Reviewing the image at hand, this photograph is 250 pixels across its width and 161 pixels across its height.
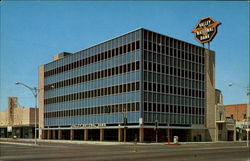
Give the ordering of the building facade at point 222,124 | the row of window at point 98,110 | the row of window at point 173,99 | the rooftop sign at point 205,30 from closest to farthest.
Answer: the row of window at point 98,110 → the row of window at point 173,99 → the rooftop sign at point 205,30 → the building facade at point 222,124

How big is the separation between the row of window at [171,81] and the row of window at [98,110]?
6.44 meters

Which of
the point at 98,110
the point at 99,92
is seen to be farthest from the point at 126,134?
the point at 99,92

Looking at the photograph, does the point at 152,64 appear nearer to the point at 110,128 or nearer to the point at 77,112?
the point at 110,128

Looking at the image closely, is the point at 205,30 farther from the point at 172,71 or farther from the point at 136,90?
the point at 136,90

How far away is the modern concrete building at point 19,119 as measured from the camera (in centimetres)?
11300

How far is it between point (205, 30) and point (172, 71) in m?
14.8

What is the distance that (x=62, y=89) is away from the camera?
9438 centimetres

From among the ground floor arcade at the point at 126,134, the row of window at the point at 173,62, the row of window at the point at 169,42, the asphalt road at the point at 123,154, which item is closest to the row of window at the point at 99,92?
the row of window at the point at 173,62

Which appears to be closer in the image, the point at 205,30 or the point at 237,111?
the point at 205,30

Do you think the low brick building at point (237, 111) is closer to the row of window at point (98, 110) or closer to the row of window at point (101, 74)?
the row of window at point (98, 110)

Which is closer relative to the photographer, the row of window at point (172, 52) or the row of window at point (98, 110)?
the row of window at point (98, 110)

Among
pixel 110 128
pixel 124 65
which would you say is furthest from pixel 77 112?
pixel 124 65

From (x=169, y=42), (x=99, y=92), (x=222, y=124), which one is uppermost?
(x=169, y=42)

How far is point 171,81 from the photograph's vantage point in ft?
252
